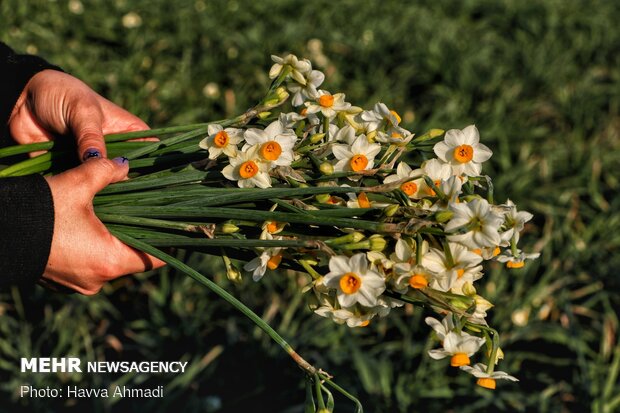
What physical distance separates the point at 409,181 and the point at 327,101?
0.22m

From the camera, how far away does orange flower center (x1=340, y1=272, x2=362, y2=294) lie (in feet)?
3.58

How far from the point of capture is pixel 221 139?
126 cm

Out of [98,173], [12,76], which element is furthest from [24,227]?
[12,76]

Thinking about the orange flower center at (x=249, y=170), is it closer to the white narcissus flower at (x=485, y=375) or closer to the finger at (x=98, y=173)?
the finger at (x=98, y=173)

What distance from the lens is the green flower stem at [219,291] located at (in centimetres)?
120

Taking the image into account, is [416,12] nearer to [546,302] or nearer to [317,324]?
[546,302]

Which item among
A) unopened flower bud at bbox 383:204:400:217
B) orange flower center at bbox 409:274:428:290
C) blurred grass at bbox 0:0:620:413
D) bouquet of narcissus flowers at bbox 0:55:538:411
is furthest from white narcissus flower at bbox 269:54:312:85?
blurred grass at bbox 0:0:620:413

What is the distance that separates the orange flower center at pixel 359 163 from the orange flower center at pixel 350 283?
205 millimetres

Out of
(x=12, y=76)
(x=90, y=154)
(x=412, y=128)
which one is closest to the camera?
(x=90, y=154)

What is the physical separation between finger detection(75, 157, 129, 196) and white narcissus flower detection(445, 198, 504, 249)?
61 cm

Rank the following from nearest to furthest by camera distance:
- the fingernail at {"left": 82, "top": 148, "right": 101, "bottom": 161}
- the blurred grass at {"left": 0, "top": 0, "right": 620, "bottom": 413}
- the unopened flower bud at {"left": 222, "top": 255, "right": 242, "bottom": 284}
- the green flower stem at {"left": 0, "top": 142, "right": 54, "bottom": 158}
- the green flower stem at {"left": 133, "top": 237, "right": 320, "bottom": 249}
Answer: the green flower stem at {"left": 133, "top": 237, "right": 320, "bottom": 249} → the unopened flower bud at {"left": 222, "top": 255, "right": 242, "bottom": 284} → the fingernail at {"left": 82, "top": 148, "right": 101, "bottom": 161} → the green flower stem at {"left": 0, "top": 142, "right": 54, "bottom": 158} → the blurred grass at {"left": 0, "top": 0, "right": 620, "bottom": 413}

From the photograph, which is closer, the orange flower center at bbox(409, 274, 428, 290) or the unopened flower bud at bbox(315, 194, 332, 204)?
the orange flower center at bbox(409, 274, 428, 290)

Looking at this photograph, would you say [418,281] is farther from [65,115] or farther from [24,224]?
[65,115]

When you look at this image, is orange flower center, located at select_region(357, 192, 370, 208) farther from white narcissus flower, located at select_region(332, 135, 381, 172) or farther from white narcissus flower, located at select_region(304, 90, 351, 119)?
white narcissus flower, located at select_region(304, 90, 351, 119)
